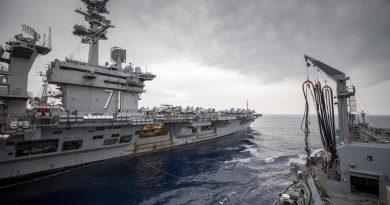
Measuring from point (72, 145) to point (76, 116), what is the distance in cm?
371

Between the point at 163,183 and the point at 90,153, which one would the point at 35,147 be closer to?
the point at 90,153

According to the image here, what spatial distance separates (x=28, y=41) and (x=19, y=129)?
9553 mm

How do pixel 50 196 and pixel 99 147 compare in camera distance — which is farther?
pixel 99 147

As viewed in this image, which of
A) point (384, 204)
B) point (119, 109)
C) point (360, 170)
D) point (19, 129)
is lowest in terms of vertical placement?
point (384, 204)

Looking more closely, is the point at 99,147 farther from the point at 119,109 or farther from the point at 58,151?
the point at 119,109

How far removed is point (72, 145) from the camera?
20859 mm

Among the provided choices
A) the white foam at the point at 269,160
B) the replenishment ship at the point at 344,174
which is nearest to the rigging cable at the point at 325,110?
the replenishment ship at the point at 344,174

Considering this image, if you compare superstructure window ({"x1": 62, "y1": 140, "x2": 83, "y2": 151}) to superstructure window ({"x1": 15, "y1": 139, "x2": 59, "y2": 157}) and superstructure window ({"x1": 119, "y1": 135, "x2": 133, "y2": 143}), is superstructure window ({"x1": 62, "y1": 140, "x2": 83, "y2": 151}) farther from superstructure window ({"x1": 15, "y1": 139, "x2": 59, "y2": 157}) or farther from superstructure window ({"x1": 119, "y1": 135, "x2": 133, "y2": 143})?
superstructure window ({"x1": 119, "y1": 135, "x2": 133, "y2": 143})

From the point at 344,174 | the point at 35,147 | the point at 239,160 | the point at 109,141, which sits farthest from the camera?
the point at 239,160

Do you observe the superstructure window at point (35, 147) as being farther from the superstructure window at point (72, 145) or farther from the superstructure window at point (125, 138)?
the superstructure window at point (125, 138)

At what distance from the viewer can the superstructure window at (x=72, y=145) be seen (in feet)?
66.6

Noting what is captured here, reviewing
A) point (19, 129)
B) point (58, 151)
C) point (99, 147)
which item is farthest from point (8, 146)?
point (99, 147)

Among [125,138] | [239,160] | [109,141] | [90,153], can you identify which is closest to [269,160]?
[239,160]

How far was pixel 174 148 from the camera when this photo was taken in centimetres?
3306
